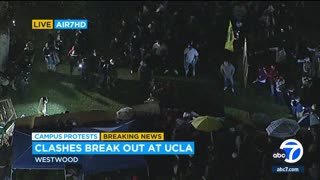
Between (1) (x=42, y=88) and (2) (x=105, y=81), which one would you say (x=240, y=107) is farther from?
(1) (x=42, y=88)

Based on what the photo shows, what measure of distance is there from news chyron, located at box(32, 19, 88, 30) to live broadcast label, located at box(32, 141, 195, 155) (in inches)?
93.4

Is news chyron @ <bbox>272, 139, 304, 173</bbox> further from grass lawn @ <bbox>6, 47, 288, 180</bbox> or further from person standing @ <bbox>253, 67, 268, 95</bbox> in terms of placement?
person standing @ <bbox>253, 67, 268, 95</bbox>

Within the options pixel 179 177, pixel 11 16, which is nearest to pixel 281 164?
pixel 179 177

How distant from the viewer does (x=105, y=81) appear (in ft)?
45.3

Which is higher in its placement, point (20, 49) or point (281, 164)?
point (20, 49)

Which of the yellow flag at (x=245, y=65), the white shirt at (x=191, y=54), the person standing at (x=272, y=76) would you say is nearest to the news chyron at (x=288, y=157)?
the person standing at (x=272, y=76)

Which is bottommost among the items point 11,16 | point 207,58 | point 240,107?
point 240,107

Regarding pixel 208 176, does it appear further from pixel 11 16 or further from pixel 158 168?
pixel 11 16

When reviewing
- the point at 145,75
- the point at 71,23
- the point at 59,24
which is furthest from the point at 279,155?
the point at 59,24

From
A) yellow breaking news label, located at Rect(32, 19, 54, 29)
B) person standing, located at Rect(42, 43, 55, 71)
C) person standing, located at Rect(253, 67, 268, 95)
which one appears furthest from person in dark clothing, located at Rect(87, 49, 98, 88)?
person standing, located at Rect(253, 67, 268, 95)

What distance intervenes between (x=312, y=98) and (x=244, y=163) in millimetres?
1893

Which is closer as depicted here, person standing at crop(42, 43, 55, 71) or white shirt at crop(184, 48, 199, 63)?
white shirt at crop(184, 48, 199, 63)

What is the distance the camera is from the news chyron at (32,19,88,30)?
13867mm

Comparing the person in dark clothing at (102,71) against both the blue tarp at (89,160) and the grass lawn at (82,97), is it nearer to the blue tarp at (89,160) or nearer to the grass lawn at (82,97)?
the grass lawn at (82,97)
